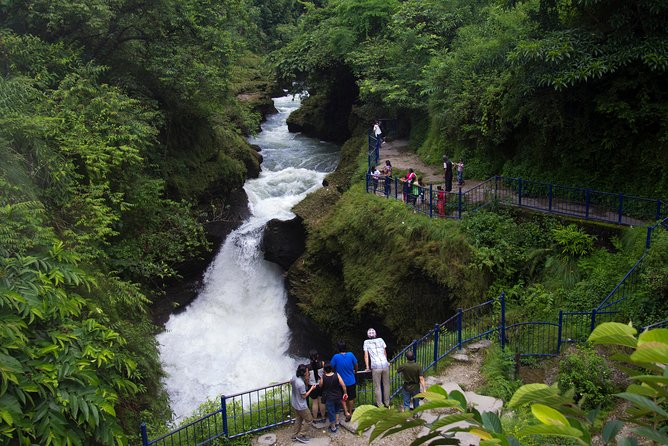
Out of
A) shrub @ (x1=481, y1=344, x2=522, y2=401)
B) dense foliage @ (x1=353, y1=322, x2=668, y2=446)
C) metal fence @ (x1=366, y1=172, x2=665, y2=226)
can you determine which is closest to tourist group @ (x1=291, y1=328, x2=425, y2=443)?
shrub @ (x1=481, y1=344, x2=522, y2=401)

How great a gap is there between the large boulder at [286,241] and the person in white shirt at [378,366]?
10770 millimetres

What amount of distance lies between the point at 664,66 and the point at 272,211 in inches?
591

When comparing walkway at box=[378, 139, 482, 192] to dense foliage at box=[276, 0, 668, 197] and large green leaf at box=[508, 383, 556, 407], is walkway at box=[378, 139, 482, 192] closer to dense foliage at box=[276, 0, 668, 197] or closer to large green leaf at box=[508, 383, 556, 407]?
dense foliage at box=[276, 0, 668, 197]

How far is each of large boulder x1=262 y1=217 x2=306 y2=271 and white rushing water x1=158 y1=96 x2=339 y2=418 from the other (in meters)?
0.56

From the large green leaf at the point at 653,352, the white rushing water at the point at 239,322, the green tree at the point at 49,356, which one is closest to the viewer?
the large green leaf at the point at 653,352

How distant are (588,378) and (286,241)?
42.6ft

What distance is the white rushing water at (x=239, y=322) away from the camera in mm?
17617

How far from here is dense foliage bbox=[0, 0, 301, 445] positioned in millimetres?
9297

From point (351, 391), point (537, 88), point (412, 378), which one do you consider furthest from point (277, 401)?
point (537, 88)

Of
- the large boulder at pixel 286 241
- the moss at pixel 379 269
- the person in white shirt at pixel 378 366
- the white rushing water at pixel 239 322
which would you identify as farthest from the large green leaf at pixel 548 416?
the large boulder at pixel 286 241

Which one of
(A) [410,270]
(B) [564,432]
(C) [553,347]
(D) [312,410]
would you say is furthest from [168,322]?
(B) [564,432]

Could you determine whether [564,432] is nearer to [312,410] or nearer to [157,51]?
[312,410]

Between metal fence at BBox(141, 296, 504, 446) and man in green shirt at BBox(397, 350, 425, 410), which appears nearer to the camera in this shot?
man in green shirt at BBox(397, 350, 425, 410)

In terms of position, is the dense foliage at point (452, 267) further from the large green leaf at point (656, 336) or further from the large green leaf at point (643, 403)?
the large green leaf at point (656, 336)
